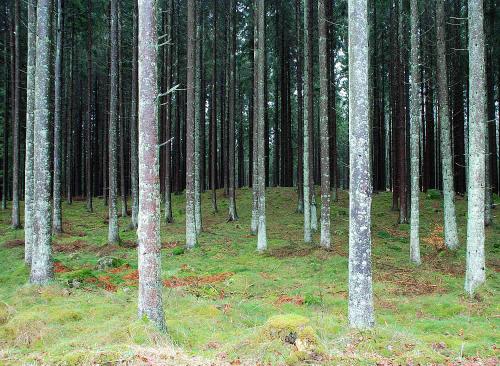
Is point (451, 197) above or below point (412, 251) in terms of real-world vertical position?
above

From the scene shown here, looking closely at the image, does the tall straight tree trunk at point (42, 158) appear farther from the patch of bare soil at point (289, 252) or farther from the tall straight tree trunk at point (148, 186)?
the patch of bare soil at point (289, 252)

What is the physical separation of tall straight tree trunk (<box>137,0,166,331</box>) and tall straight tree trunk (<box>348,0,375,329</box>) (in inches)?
137

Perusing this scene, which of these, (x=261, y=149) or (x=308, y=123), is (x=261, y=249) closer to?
(x=261, y=149)

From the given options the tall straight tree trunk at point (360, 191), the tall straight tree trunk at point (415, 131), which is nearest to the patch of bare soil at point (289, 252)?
the tall straight tree trunk at point (415, 131)

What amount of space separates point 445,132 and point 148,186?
1279 cm

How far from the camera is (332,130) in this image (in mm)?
23891

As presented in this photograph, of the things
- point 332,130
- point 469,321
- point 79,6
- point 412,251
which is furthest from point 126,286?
point 79,6

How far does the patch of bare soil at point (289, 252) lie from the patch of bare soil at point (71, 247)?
8565mm

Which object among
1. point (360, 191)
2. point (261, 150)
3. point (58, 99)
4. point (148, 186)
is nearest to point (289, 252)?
point (261, 150)

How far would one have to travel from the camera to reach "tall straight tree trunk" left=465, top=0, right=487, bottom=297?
1011 cm

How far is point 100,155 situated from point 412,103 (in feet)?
108

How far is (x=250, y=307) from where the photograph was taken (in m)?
9.16

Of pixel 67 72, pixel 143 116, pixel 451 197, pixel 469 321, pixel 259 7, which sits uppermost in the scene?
pixel 67 72

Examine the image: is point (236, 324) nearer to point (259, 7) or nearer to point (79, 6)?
point (259, 7)
